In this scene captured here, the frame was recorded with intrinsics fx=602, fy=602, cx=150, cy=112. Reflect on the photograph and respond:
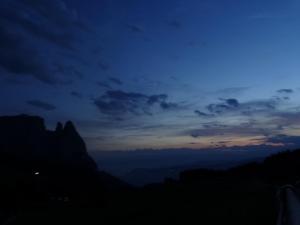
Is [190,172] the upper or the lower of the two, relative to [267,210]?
upper

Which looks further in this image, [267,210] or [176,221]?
[267,210]

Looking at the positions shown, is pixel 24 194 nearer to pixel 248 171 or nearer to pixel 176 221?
pixel 176 221

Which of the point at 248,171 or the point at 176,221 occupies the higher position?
the point at 248,171

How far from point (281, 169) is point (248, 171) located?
72.1 feet

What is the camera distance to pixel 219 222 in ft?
127

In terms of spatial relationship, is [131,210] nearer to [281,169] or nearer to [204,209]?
[204,209]

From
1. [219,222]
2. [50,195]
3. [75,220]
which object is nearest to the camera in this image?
[219,222]

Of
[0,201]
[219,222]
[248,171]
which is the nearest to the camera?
[219,222]

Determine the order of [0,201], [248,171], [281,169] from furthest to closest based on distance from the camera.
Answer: [248,171]
[281,169]
[0,201]

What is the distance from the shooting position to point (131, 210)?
179 ft

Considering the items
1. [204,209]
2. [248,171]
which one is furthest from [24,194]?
[248,171]

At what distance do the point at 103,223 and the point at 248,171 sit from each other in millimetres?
143158

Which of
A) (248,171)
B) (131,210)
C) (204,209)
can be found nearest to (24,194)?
(131,210)

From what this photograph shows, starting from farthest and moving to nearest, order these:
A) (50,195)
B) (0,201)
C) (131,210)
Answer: (50,195) → (0,201) → (131,210)
